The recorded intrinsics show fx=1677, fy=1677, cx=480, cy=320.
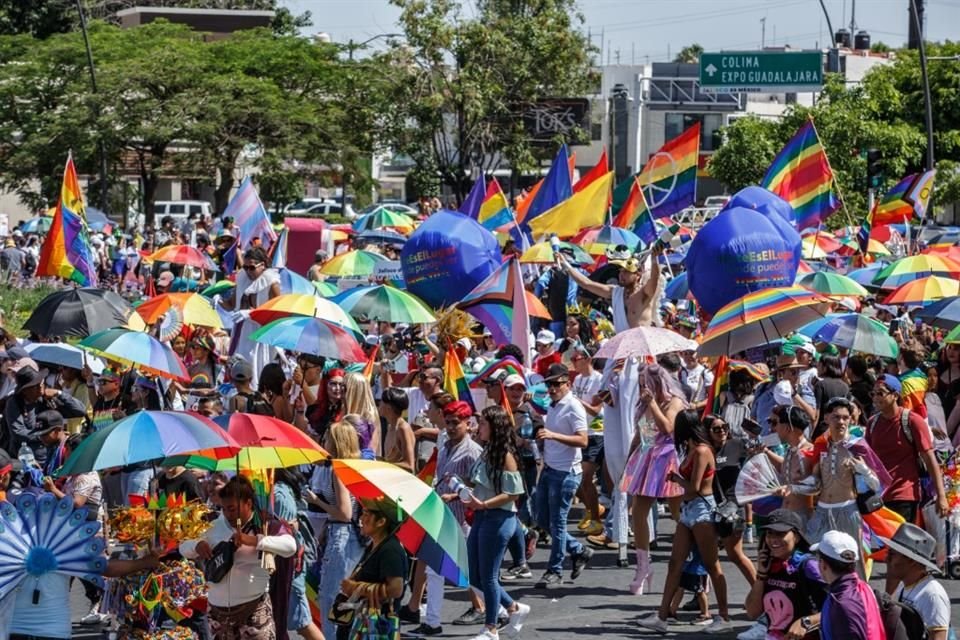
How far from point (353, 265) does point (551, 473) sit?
7.33m

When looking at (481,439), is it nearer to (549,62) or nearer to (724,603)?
(724,603)

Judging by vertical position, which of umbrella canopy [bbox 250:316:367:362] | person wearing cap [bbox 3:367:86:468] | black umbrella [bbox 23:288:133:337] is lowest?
person wearing cap [bbox 3:367:86:468]

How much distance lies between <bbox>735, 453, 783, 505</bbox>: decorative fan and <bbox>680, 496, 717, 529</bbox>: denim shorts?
37 cm

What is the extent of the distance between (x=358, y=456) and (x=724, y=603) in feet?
8.53

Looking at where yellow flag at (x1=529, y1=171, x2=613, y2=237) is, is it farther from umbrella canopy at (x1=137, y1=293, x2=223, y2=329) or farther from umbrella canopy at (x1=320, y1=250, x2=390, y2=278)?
umbrella canopy at (x1=137, y1=293, x2=223, y2=329)

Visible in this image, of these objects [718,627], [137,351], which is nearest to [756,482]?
[718,627]

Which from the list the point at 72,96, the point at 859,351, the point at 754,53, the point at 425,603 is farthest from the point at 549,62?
the point at 425,603

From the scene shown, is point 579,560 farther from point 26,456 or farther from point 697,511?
point 26,456

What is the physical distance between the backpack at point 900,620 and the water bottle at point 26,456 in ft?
16.8

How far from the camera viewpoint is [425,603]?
11.0m

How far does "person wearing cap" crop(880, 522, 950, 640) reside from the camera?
7.14 metres

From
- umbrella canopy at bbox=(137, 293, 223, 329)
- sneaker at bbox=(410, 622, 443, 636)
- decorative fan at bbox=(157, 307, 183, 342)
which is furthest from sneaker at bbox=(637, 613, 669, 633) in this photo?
decorative fan at bbox=(157, 307, 183, 342)

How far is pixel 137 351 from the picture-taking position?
37.1 ft

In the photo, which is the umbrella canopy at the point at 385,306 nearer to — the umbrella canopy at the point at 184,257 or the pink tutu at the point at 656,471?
the pink tutu at the point at 656,471
